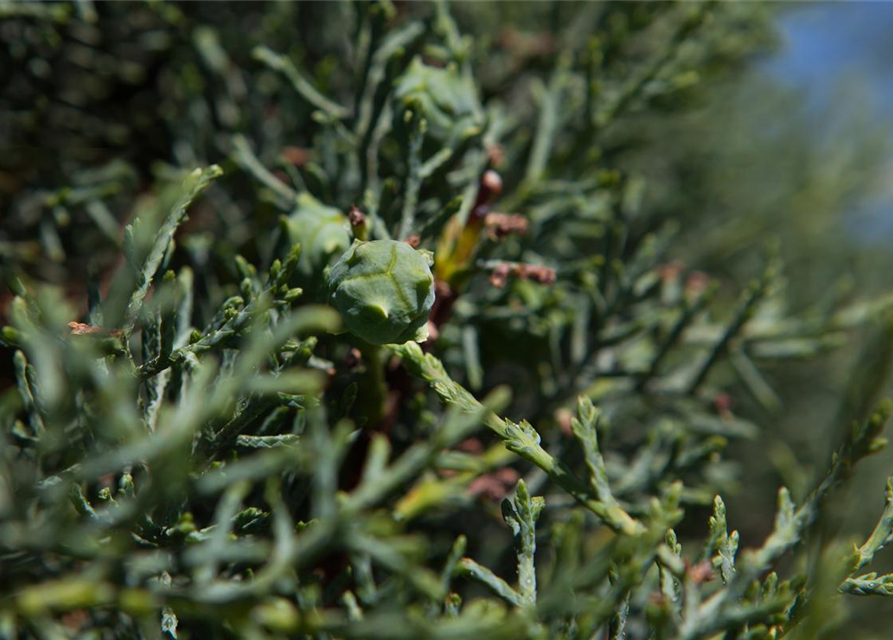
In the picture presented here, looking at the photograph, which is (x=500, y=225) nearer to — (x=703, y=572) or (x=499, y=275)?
(x=499, y=275)

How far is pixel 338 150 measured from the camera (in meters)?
1.54

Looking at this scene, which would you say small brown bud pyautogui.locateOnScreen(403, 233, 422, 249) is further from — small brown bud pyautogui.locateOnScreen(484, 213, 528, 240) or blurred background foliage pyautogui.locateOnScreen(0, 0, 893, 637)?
blurred background foliage pyautogui.locateOnScreen(0, 0, 893, 637)

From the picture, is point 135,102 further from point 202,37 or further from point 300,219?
point 300,219

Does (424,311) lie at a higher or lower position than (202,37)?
lower

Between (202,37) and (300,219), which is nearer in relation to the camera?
(300,219)

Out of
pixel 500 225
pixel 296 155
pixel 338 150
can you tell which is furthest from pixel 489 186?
pixel 296 155

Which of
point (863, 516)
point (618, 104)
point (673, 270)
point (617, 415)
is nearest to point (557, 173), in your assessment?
point (618, 104)

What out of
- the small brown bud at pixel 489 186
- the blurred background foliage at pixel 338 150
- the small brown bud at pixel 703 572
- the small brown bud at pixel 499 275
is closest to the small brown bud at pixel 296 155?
the blurred background foliage at pixel 338 150

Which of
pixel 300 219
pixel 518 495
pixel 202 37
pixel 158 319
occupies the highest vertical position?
pixel 202 37

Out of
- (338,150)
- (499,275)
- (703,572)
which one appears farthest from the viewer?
(338,150)

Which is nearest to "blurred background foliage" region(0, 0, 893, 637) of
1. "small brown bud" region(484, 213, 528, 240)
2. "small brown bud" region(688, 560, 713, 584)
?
"small brown bud" region(688, 560, 713, 584)

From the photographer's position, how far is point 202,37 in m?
1.74

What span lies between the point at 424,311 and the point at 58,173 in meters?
1.16

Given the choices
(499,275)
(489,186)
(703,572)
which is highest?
(489,186)
